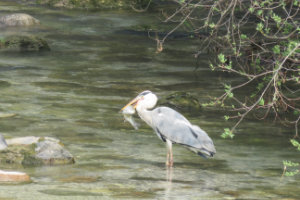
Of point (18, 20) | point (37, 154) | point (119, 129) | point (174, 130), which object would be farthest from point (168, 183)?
point (18, 20)

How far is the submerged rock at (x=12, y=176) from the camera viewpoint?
316 inches

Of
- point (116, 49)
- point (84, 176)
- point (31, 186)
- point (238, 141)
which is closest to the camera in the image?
point (31, 186)

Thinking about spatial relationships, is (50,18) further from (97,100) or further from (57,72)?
(97,100)

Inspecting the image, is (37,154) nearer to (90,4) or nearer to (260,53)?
(260,53)

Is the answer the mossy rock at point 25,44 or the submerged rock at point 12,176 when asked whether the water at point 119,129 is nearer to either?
the submerged rock at point 12,176

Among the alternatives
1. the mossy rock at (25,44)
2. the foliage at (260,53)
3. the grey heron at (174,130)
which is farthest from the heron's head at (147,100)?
the mossy rock at (25,44)

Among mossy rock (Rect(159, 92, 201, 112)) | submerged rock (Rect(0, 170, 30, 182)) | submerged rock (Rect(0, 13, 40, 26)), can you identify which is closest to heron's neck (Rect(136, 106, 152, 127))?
submerged rock (Rect(0, 170, 30, 182))

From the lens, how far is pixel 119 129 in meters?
11.7

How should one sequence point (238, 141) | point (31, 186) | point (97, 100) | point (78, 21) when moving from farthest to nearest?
1. point (78, 21)
2. point (97, 100)
3. point (238, 141)
4. point (31, 186)

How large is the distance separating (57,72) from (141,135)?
6.23 metres

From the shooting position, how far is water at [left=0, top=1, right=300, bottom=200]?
8.16 m

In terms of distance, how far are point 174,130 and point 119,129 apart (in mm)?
2681

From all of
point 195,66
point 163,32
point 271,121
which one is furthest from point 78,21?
point 271,121

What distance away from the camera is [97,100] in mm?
14133
